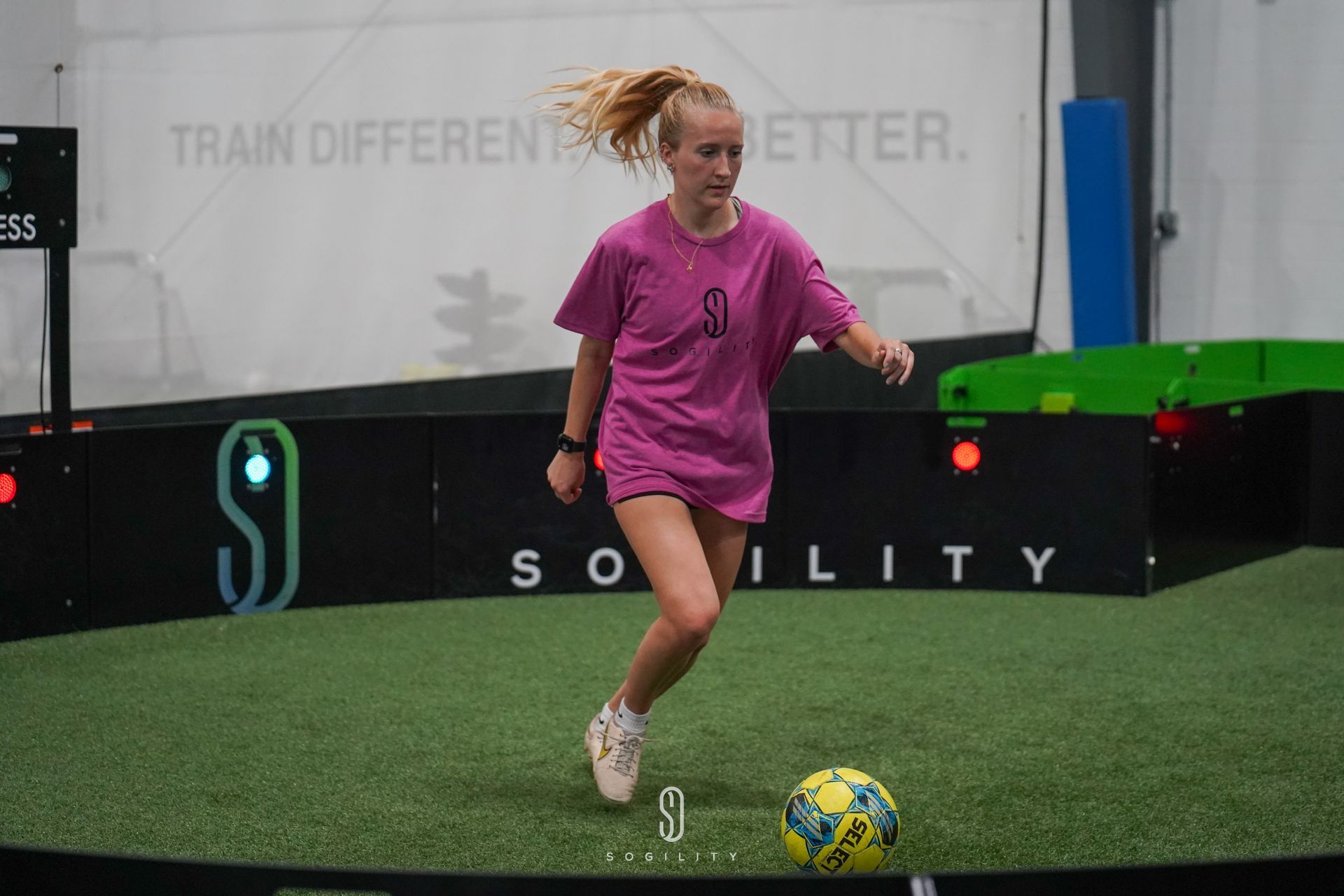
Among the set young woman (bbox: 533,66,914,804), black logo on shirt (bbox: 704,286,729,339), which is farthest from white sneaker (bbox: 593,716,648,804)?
black logo on shirt (bbox: 704,286,729,339)

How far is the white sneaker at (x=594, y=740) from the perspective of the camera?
392cm

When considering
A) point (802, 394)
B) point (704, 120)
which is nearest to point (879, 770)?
point (704, 120)

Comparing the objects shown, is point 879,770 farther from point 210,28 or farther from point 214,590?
point 210,28

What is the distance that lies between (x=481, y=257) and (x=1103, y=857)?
4.73 meters

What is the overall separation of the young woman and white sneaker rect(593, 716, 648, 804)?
0.16 m

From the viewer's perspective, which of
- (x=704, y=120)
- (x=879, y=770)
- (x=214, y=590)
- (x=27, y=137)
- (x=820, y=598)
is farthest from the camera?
(x=820, y=598)

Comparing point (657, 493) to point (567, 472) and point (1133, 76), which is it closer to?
point (567, 472)

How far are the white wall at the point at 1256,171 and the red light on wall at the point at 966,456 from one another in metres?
4.24

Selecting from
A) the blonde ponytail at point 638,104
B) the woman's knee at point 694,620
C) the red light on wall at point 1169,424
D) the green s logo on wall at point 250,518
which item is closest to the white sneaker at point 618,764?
the woman's knee at point 694,620

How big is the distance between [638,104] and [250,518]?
2.82 m

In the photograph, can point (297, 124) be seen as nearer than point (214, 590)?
No

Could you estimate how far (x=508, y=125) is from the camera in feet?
24.6

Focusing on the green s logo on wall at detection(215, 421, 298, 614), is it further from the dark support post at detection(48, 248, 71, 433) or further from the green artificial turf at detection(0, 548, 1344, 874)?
the dark support post at detection(48, 248, 71, 433)

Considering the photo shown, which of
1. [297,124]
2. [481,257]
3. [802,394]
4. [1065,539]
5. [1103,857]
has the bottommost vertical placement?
[1103,857]
